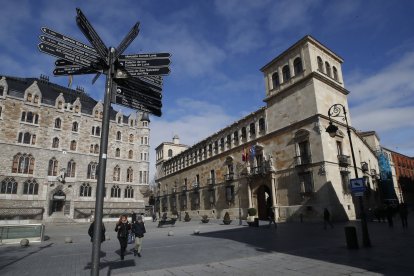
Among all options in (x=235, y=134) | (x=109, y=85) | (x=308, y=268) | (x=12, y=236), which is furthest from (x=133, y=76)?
(x=235, y=134)

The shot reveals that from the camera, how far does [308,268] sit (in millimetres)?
8367

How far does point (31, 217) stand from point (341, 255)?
133 feet

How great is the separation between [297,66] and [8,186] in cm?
4106

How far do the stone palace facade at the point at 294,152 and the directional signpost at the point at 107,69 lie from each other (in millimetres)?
25294

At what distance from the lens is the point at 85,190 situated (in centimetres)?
4294

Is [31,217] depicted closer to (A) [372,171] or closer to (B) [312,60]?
(B) [312,60]

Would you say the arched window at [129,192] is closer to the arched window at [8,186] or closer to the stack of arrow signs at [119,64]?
the arched window at [8,186]

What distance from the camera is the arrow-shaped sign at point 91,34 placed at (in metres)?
3.72

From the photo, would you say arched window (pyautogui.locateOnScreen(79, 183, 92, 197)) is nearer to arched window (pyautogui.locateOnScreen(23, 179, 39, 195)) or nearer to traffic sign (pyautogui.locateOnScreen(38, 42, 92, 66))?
arched window (pyautogui.locateOnScreen(23, 179, 39, 195))

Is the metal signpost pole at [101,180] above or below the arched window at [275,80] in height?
below

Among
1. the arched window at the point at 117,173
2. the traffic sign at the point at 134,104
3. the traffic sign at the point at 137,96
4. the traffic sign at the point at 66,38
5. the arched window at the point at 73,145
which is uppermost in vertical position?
the arched window at the point at 73,145

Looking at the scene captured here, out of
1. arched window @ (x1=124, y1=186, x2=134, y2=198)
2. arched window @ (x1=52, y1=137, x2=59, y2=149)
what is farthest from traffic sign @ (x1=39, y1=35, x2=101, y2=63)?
arched window @ (x1=124, y1=186, x2=134, y2=198)

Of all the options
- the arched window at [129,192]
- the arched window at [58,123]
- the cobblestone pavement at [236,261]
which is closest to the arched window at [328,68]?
the cobblestone pavement at [236,261]

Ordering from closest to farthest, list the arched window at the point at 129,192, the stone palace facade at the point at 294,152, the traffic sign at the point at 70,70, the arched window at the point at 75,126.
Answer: the traffic sign at the point at 70,70 → the stone palace facade at the point at 294,152 → the arched window at the point at 75,126 → the arched window at the point at 129,192
